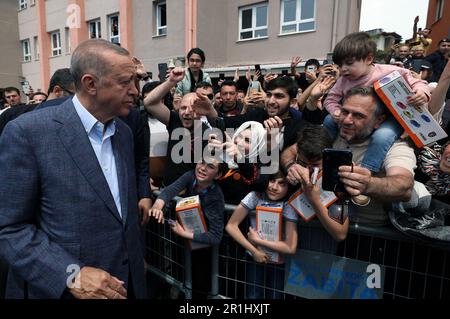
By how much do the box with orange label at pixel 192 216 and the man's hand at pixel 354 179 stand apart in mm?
1016

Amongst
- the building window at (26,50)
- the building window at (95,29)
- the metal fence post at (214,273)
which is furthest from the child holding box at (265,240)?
the building window at (26,50)

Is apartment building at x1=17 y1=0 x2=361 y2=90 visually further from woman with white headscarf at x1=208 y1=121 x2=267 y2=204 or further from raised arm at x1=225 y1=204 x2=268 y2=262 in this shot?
raised arm at x1=225 y1=204 x2=268 y2=262

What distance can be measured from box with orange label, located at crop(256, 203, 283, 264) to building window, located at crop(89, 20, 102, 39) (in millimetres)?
18042

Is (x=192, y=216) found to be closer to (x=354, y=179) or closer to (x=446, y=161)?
(x=354, y=179)

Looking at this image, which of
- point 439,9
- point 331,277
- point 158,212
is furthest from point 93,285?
point 439,9

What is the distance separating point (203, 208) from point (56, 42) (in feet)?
73.0

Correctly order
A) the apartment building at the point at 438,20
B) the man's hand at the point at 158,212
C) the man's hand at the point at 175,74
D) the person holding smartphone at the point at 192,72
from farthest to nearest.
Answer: the apartment building at the point at 438,20 → the person holding smartphone at the point at 192,72 → the man's hand at the point at 175,74 → the man's hand at the point at 158,212

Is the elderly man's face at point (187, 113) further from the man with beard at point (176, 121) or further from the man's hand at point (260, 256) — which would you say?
the man's hand at point (260, 256)

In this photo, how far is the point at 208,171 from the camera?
7.09ft

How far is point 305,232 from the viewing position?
78.2 inches

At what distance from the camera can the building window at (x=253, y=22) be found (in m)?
13.2

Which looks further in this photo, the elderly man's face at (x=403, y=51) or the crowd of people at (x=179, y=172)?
the elderly man's face at (x=403, y=51)

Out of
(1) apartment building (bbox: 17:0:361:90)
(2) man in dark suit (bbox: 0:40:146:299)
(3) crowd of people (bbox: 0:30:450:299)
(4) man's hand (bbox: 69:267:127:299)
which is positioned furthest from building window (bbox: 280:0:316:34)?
(4) man's hand (bbox: 69:267:127:299)

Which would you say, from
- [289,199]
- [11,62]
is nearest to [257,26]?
[289,199]
